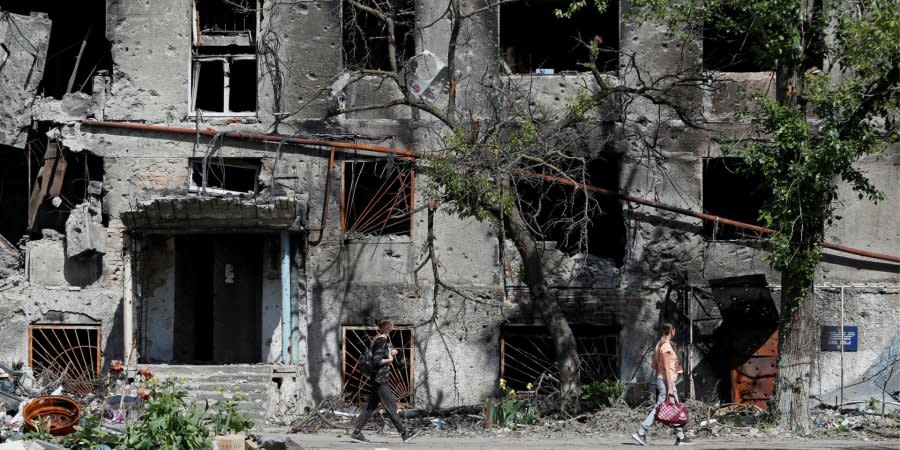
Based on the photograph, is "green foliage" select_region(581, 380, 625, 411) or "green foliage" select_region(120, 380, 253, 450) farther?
"green foliage" select_region(581, 380, 625, 411)

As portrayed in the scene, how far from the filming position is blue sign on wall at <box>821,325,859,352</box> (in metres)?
19.3

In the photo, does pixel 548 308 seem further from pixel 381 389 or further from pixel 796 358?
pixel 796 358

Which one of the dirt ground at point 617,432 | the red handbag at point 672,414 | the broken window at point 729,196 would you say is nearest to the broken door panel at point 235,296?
the dirt ground at point 617,432

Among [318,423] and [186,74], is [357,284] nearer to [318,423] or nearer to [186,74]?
[318,423]

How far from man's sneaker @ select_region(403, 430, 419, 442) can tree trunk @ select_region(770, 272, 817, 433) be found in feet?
16.5

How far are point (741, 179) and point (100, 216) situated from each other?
1080cm

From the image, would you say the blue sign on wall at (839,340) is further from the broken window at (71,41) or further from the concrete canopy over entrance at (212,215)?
the broken window at (71,41)

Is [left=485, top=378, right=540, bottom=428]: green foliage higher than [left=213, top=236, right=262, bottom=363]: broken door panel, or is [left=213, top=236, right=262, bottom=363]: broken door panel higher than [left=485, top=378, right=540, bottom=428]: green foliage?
[left=213, top=236, right=262, bottom=363]: broken door panel

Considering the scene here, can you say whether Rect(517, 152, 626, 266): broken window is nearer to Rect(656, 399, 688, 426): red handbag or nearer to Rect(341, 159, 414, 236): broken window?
Rect(341, 159, 414, 236): broken window

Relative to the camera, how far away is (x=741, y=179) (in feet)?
67.1

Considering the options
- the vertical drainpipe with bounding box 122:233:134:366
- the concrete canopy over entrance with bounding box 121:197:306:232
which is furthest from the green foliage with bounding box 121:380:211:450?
the vertical drainpipe with bounding box 122:233:134:366

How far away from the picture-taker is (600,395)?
17609 mm

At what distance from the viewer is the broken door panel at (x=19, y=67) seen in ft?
65.4

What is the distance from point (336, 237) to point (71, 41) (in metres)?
6.15
